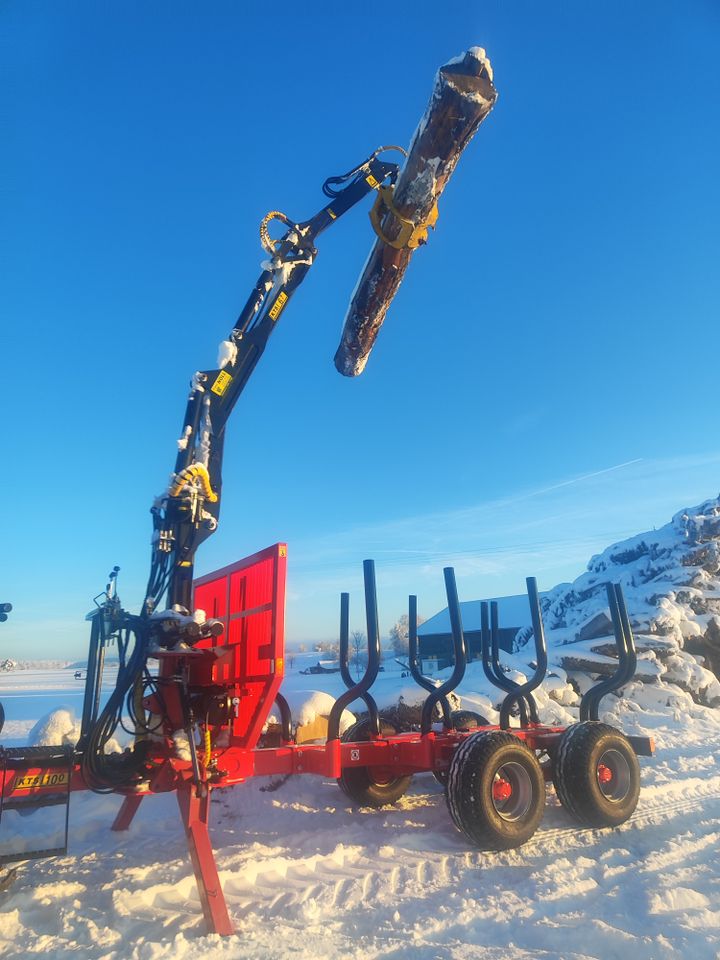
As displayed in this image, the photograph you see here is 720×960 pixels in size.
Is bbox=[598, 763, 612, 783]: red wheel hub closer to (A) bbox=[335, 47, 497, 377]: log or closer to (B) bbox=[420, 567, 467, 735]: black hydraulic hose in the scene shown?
(B) bbox=[420, 567, 467, 735]: black hydraulic hose

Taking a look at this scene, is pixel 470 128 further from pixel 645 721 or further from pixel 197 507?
pixel 645 721

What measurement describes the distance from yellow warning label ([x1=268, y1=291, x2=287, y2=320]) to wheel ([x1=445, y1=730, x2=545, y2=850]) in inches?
182

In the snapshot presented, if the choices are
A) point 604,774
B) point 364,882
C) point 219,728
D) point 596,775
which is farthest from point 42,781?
point 604,774

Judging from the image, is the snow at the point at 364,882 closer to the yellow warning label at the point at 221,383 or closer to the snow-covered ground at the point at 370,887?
the snow-covered ground at the point at 370,887

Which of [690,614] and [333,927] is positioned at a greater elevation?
[690,614]

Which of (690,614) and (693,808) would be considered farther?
(690,614)

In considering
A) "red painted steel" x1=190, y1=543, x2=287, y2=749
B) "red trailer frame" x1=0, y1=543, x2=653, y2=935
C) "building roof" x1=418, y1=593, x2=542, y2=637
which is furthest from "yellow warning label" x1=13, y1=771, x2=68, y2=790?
"building roof" x1=418, y1=593, x2=542, y2=637

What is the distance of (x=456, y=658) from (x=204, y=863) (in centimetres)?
361

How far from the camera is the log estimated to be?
3.54m

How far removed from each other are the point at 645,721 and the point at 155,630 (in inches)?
420

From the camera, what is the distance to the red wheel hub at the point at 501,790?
527 cm

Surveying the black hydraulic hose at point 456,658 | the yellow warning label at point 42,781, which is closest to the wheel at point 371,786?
the black hydraulic hose at point 456,658

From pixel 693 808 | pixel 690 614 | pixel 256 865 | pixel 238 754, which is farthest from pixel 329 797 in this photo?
pixel 690 614

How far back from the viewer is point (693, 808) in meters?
6.12
